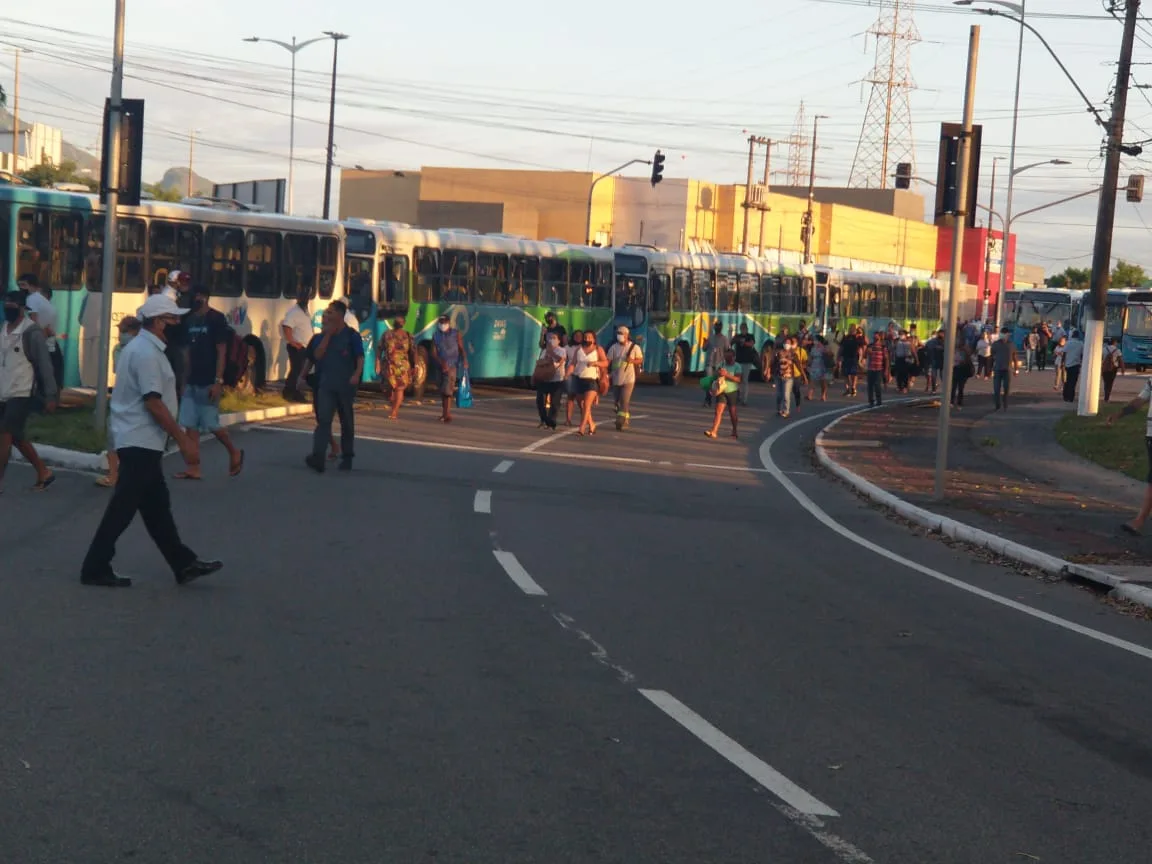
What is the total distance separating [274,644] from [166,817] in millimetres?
3106

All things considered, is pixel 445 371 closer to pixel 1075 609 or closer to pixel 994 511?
pixel 994 511

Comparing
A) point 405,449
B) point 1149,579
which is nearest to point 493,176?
point 405,449

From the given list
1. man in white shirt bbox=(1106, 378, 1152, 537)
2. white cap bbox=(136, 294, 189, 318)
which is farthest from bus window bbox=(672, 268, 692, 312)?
white cap bbox=(136, 294, 189, 318)

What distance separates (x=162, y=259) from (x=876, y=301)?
3691cm

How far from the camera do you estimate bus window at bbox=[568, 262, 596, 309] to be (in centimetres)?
3900

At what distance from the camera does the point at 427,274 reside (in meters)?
33.3

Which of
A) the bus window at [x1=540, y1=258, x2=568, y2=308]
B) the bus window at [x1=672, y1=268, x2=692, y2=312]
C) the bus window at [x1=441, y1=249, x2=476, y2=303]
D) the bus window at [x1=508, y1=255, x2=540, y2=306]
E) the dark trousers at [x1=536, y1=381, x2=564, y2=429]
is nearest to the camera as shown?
the dark trousers at [x1=536, y1=381, x2=564, y2=429]

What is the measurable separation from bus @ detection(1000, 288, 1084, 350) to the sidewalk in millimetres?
41777

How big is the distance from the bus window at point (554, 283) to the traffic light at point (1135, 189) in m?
13.9

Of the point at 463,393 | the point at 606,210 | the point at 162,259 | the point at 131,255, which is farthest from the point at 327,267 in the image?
the point at 606,210

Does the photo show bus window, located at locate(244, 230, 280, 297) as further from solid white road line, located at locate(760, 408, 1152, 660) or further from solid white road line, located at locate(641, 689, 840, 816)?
solid white road line, located at locate(641, 689, 840, 816)

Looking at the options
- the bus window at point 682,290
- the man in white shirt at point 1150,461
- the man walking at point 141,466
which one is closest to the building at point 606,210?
the bus window at point 682,290

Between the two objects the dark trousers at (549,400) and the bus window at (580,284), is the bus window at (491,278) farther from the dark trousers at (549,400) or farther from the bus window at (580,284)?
the dark trousers at (549,400)

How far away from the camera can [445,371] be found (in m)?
26.1
